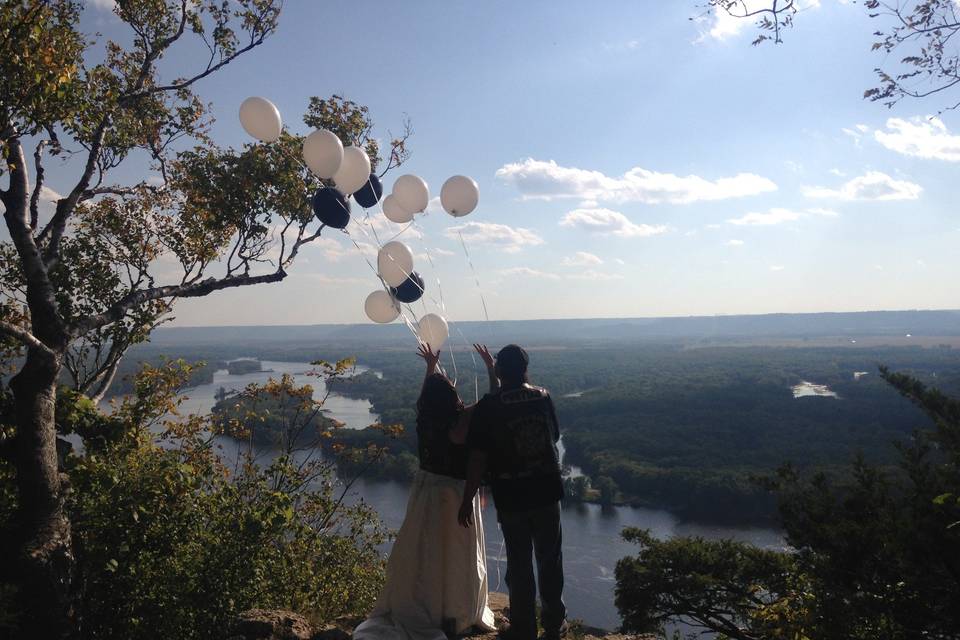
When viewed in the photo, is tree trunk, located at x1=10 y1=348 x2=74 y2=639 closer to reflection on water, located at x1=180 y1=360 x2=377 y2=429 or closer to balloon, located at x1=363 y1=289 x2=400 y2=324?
balloon, located at x1=363 y1=289 x2=400 y2=324

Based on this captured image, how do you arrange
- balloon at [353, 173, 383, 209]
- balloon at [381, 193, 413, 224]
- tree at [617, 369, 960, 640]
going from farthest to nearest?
balloon at [353, 173, 383, 209]
balloon at [381, 193, 413, 224]
tree at [617, 369, 960, 640]

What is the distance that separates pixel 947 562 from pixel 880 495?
102 cm

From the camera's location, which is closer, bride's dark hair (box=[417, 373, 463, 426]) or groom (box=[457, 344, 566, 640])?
groom (box=[457, 344, 566, 640])

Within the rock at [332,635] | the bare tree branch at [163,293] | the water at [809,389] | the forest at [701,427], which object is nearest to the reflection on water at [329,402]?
the forest at [701,427]

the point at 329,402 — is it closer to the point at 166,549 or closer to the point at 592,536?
the point at 592,536

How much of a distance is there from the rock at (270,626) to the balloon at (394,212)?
2588mm

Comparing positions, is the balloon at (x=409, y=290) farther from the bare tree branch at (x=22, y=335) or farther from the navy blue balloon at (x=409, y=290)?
the bare tree branch at (x=22, y=335)

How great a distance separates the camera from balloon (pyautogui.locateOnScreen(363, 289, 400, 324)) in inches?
158

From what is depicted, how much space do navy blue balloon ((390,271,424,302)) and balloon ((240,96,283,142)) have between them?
4.47 ft

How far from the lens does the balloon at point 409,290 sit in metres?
4.12

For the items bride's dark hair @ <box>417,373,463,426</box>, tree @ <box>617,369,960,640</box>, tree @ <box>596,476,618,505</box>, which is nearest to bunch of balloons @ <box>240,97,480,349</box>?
bride's dark hair @ <box>417,373,463,426</box>

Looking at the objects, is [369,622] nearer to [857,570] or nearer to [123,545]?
[123,545]

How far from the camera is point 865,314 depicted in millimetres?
175250

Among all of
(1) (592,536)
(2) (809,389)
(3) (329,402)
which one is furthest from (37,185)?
(2) (809,389)
